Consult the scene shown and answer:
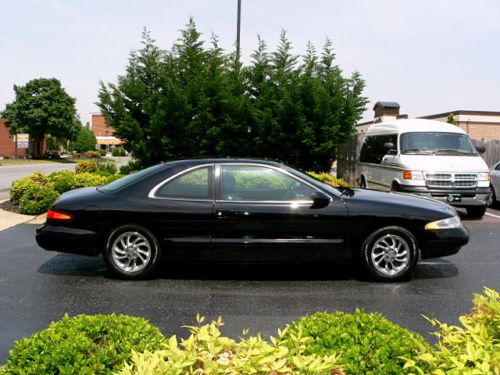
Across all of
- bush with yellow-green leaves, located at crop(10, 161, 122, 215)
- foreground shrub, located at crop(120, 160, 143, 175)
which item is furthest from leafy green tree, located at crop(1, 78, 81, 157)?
bush with yellow-green leaves, located at crop(10, 161, 122, 215)

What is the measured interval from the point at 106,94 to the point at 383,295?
12.2 metres

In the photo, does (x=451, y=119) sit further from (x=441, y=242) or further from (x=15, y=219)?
(x=441, y=242)

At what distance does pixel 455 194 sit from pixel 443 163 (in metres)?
0.75

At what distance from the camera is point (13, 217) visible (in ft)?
37.7

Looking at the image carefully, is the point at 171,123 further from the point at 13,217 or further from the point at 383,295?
the point at 383,295

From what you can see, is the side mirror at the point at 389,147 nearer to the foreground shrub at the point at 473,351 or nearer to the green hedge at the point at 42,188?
the green hedge at the point at 42,188

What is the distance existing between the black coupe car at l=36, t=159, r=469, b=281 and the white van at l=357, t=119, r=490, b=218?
5478 millimetres

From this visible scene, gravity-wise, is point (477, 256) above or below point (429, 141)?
below

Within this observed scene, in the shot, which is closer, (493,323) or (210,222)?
(493,323)

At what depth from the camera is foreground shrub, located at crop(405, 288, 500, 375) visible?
2.05 metres

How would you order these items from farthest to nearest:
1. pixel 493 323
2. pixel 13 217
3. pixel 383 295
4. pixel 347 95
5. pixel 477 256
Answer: pixel 347 95 → pixel 13 217 → pixel 477 256 → pixel 383 295 → pixel 493 323

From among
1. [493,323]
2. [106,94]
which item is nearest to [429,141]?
[106,94]

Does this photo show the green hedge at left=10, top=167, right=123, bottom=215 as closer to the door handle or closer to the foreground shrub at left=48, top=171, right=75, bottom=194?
the foreground shrub at left=48, top=171, right=75, bottom=194

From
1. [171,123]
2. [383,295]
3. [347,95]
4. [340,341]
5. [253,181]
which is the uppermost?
[347,95]
